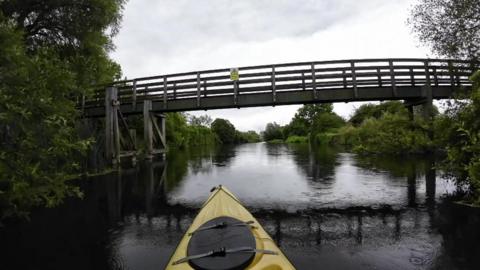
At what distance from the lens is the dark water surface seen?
186 inches

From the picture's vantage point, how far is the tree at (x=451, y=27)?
436 inches

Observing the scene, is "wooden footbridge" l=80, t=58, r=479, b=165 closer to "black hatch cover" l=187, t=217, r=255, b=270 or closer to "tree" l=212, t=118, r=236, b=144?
"black hatch cover" l=187, t=217, r=255, b=270

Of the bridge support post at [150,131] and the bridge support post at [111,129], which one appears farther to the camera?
the bridge support post at [150,131]

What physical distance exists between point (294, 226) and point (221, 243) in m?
3.30

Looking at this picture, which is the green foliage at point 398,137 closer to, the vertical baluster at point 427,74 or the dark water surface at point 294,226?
the vertical baluster at point 427,74

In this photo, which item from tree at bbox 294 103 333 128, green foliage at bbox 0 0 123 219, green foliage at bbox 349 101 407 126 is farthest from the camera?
tree at bbox 294 103 333 128

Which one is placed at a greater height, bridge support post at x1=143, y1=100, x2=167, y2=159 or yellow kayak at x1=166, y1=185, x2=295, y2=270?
bridge support post at x1=143, y1=100, x2=167, y2=159

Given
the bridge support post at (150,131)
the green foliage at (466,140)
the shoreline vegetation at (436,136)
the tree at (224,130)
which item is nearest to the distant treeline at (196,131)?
the tree at (224,130)

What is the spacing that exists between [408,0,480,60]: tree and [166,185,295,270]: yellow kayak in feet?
37.1

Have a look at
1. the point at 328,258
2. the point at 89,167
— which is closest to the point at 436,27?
the point at 328,258

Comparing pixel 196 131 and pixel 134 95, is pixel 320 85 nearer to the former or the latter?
pixel 134 95

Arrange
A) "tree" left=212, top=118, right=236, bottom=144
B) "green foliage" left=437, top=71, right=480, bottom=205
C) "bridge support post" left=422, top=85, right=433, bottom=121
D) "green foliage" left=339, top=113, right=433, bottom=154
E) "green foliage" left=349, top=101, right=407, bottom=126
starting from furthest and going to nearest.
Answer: "tree" left=212, top=118, right=236, bottom=144, "green foliage" left=349, top=101, right=407, bottom=126, "green foliage" left=339, top=113, right=433, bottom=154, "bridge support post" left=422, top=85, right=433, bottom=121, "green foliage" left=437, top=71, right=480, bottom=205

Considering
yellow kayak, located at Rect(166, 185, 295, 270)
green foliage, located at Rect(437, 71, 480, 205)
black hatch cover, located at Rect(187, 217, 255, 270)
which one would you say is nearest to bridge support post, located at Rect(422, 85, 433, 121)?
Answer: green foliage, located at Rect(437, 71, 480, 205)

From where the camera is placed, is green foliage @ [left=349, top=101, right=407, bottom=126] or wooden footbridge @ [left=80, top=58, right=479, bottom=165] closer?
wooden footbridge @ [left=80, top=58, right=479, bottom=165]
